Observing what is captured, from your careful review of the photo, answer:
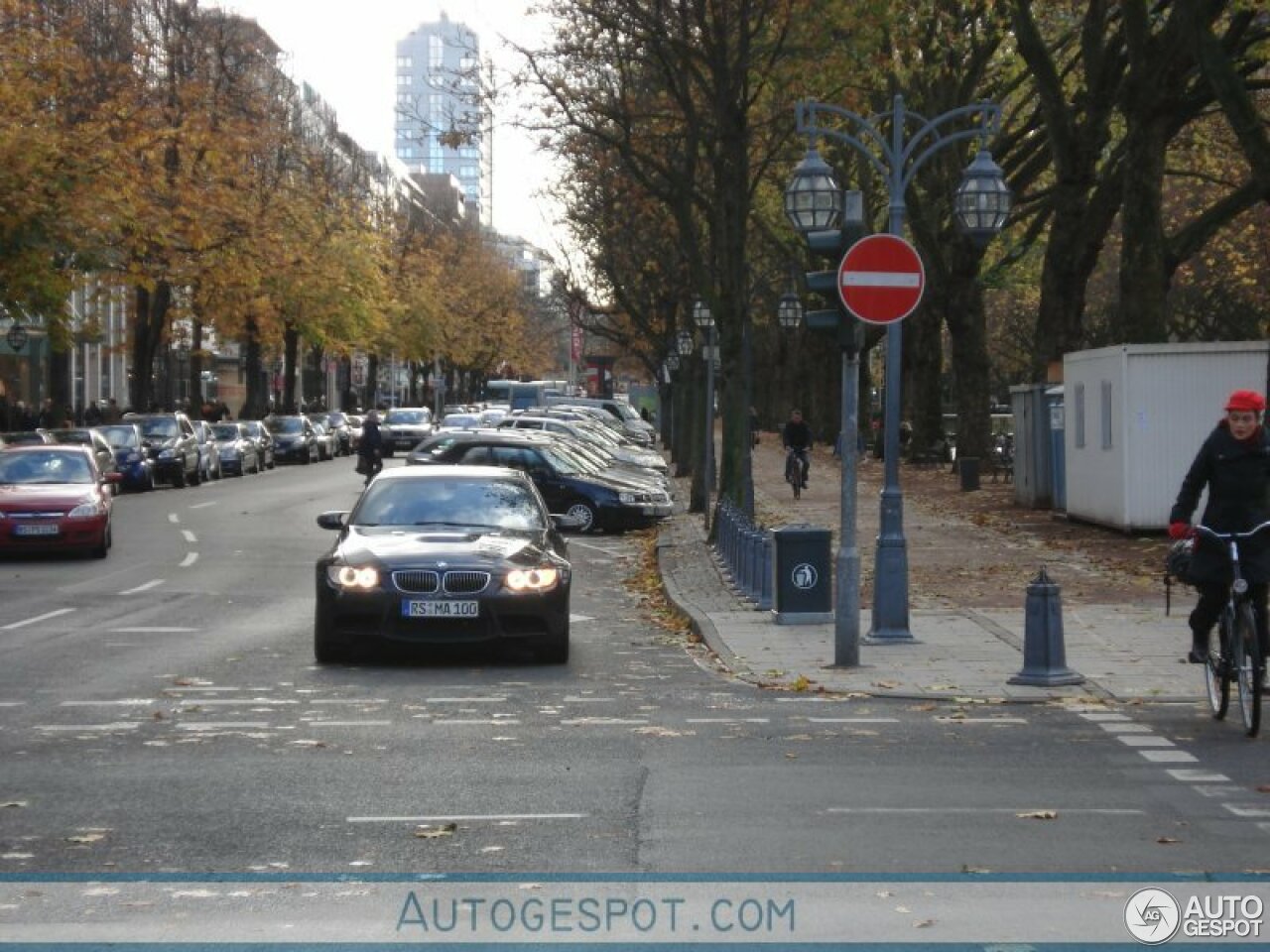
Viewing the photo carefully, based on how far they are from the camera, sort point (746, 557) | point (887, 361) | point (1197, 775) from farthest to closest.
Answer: point (746, 557), point (887, 361), point (1197, 775)

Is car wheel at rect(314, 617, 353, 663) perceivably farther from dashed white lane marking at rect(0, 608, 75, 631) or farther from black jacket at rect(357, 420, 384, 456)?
black jacket at rect(357, 420, 384, 456)

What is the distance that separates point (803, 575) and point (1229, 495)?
23.2 ft

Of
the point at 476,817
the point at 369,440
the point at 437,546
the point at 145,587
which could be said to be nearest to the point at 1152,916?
the point at 476,817

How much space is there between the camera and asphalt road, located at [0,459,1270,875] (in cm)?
845

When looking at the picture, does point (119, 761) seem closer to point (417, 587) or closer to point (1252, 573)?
point (417, 587)

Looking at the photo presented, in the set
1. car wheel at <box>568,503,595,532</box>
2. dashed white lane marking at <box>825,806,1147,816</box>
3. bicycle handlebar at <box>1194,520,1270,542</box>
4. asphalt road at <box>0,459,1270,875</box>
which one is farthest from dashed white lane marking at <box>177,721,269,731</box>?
car wheel at <box>568,503,595,532</box>

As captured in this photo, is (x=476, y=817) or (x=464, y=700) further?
(x=464, y=700)

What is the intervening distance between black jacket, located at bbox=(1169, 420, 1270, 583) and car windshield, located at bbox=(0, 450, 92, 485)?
1991 cm

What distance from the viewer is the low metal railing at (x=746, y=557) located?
20250 mm

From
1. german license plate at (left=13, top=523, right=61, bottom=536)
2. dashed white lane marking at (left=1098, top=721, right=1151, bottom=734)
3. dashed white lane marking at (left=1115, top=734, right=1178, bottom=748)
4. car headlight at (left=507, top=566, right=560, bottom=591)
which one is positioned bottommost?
dashed white lane marking at (left=1098, top=721, right=1151, bottom=734)

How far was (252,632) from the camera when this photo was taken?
18641mm

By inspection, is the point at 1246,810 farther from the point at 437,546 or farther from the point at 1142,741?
the point at 437,546

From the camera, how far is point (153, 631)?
61.3 feet

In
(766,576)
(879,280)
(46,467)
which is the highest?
(879,280)
